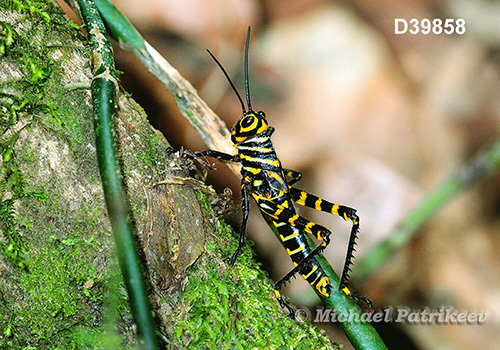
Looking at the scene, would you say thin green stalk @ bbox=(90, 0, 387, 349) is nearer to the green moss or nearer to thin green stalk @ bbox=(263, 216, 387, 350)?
thin green stalk @ bbox=(263, 216, 387, 350)

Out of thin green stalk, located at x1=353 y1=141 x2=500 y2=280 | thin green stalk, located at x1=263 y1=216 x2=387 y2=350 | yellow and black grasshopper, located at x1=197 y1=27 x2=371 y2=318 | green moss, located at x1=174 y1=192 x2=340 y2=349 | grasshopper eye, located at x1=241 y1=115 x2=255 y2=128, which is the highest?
thin green stalk, located at x1=353 y1=141 x2=500 y2=280

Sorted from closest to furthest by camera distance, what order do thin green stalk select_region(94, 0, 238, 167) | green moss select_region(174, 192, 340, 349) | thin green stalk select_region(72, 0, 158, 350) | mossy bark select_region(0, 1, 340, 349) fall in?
thin green stalk select_region(72, 0, 158, 350) < mossy bark select_region(0, 1, 340, 349) < green moss select_region(174, 192, 340, 349) < thin green stalk select_region(94, 0, 238, 167)

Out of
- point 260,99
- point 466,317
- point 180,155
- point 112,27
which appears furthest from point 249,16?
point 466,317

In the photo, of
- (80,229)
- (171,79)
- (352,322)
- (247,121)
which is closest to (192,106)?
(171,79)

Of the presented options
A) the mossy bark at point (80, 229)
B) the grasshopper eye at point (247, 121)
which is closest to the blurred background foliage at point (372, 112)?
the grasshopper eye at point (247, 121)

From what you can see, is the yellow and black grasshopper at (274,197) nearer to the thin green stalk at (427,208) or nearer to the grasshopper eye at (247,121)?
the grasshopper eye at (247,121)

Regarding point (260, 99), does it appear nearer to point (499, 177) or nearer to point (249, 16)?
point (249, 16)

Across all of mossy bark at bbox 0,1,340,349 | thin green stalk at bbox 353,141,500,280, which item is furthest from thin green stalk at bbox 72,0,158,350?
thin green stalk at bbox 353,141,500,280

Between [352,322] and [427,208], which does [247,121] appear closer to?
[352,322]
